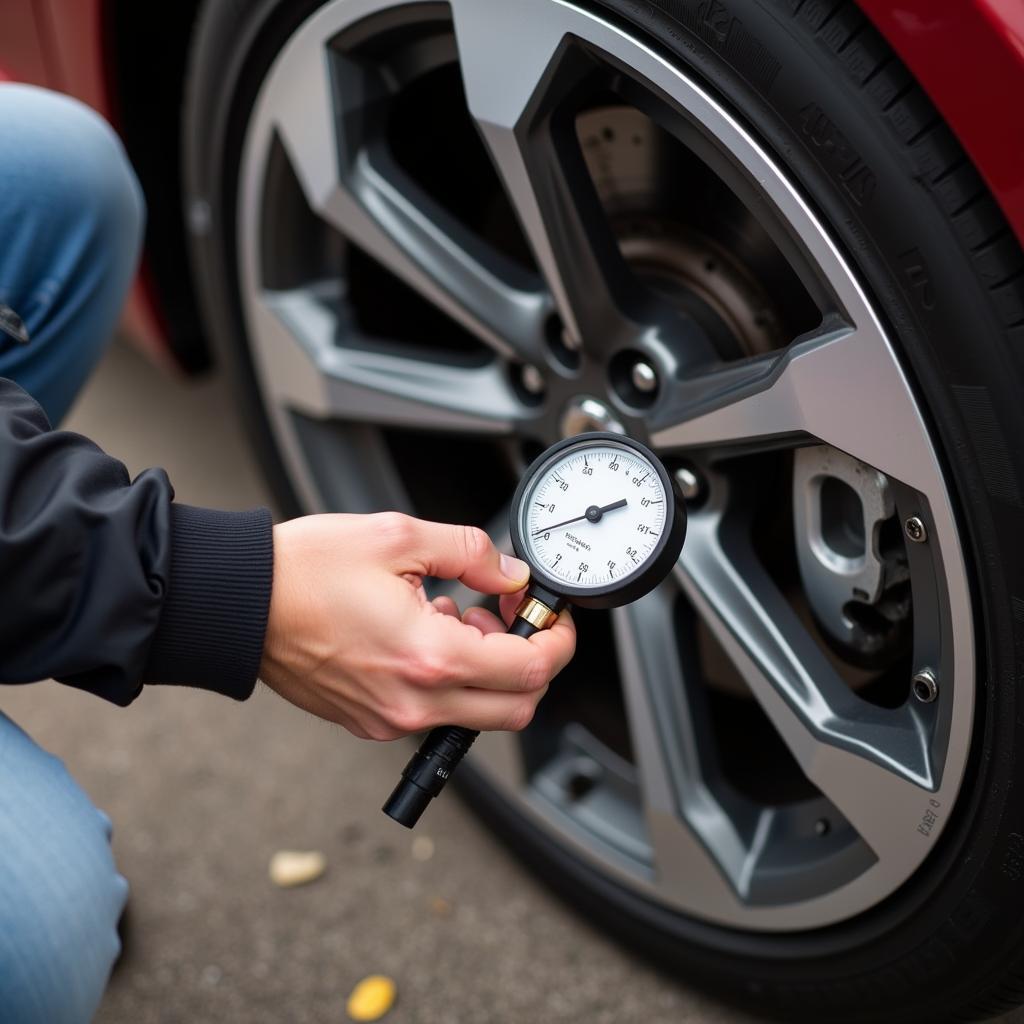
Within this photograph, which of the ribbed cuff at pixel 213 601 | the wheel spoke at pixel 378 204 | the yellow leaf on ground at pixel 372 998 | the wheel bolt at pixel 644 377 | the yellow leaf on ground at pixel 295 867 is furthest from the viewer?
the yellow leaf on ground at pixel 295 867

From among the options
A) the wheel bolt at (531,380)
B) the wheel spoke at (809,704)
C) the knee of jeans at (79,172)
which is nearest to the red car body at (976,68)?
the wheel spoke at (809,704)

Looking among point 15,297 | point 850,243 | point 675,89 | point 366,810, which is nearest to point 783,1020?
point 366,810

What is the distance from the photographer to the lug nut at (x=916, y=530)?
3.11ft

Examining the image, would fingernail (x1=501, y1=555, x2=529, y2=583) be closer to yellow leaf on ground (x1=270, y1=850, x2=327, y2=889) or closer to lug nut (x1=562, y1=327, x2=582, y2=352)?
lug nut (x1=562, y1=327, x2=582, y2=352)

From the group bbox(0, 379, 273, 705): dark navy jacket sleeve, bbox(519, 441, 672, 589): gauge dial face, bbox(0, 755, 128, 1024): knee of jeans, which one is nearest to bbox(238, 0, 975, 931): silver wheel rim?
bbox(519, 441, 672, 589): gauge dial face

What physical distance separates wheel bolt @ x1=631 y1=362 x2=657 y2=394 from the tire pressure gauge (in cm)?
16

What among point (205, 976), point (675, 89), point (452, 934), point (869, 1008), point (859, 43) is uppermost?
point (859, 43)

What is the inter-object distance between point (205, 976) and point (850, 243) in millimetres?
1163

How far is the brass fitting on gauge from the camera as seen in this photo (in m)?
0.98

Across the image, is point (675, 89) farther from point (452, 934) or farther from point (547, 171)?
point (452, 934)

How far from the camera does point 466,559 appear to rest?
954mm

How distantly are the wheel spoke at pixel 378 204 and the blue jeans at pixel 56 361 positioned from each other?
0.23 meters

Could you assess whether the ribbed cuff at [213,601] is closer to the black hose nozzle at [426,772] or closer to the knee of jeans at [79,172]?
the black hose nozzle at [426,772]

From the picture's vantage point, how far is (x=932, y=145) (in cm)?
85
